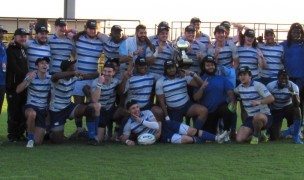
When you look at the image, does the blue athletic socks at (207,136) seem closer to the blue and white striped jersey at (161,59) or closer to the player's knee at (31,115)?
the blue and white striped jersey at (161,59)

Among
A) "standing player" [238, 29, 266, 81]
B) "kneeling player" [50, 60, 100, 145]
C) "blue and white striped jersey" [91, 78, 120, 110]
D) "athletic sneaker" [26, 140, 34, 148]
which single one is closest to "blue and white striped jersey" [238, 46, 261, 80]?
"standing player" [238, 29, 266, 81]

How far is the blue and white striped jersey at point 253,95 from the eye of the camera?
30.4ft

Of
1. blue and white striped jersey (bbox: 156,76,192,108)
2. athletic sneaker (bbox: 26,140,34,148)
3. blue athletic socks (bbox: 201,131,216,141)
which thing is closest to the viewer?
athletic sneaker (bbox: 26,140,34,148)

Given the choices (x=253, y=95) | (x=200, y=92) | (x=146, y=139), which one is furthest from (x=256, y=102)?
(x=146, y=139)

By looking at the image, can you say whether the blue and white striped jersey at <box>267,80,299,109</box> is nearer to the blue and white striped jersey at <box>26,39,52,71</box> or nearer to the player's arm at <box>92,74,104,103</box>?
the player's arm at <box>92,74,104,103</box>

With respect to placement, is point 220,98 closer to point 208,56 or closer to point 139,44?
point 208,56

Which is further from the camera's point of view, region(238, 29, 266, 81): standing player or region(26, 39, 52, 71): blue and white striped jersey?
region(238, 29, 266, 81): standing player

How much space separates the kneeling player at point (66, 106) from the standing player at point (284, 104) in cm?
288

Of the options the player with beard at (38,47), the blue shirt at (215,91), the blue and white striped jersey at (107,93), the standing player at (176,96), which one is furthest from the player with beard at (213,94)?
the player with beard at (38,47)

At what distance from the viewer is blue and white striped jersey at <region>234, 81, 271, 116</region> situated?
30.4ft

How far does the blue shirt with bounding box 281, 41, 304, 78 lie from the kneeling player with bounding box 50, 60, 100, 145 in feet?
10.8

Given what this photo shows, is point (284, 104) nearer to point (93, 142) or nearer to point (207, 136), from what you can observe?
point (207, 136)

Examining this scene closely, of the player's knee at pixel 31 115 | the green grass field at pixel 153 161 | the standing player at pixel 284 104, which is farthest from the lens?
the standing player at pixel 284 104

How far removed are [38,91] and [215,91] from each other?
280 cm
